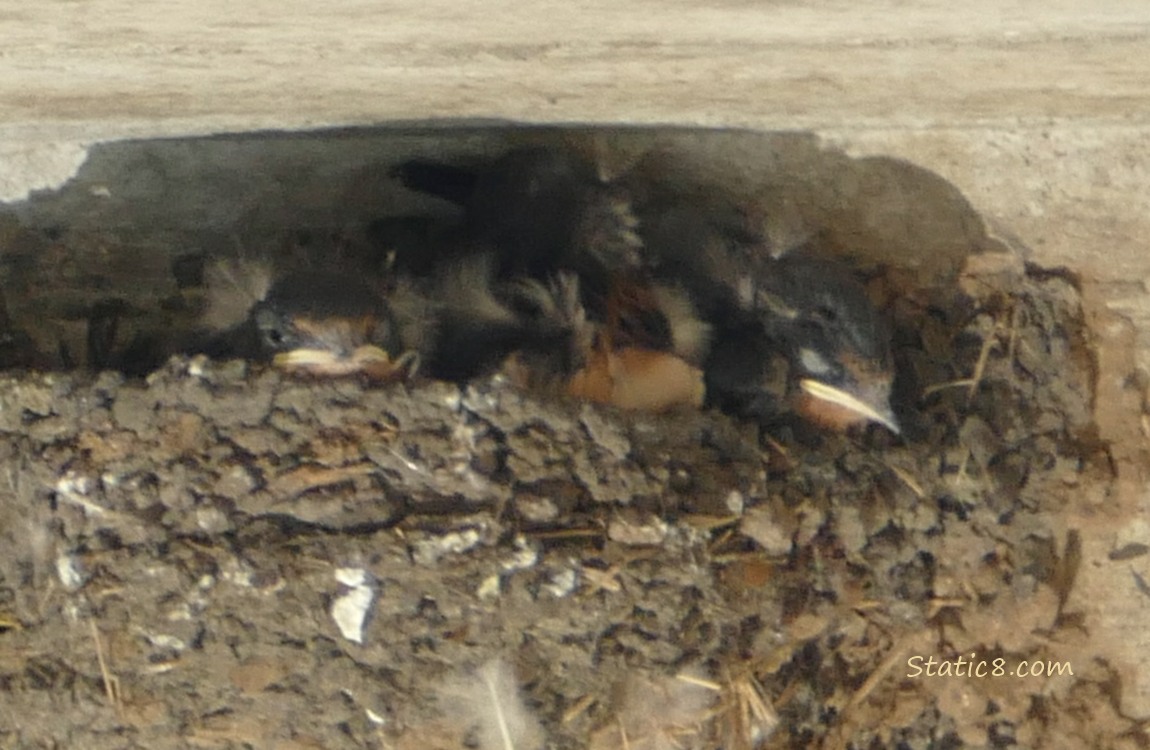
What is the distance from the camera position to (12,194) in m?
3.08

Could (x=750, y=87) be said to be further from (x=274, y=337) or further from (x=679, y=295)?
(x=274, y=337)

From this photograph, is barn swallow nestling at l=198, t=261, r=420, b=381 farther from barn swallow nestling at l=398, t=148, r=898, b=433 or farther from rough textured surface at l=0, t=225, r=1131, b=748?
barn swallow nestling at l=398, t=148, r=898, b=433

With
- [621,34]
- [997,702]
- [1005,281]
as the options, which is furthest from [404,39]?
[997,702]

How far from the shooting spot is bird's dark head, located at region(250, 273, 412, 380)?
288 centimetres

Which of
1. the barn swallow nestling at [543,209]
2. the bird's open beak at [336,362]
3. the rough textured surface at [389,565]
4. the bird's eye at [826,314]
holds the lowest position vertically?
the rough textured surface at [389,565]

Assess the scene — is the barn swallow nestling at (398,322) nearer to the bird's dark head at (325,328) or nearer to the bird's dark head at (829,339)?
the bird's dark head at (325,328)

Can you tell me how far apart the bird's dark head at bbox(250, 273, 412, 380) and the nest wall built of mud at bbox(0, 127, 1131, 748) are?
0.13 m

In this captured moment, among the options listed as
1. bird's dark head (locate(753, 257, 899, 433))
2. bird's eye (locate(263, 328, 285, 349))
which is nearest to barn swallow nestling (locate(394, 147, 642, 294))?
bird's dark head (locate(753, 257, 899, 433))

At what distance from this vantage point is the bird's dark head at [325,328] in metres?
2.88

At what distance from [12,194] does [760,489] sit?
147 cm

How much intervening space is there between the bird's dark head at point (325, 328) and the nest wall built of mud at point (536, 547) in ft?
0.43

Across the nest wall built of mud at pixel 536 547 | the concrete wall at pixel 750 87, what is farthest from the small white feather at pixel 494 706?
the concrete wall at pixel 750 87

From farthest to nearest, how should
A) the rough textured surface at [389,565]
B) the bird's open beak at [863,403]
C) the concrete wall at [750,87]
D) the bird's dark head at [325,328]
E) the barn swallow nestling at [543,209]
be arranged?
the barn swallow nestling at [543,209] → the bird's open beak at [863,403] → the bird's dark head at [325,328] → the rough textured surface at [389,565] → the concrete wall at [750,87]

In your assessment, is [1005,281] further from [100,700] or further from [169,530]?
[100,700]
